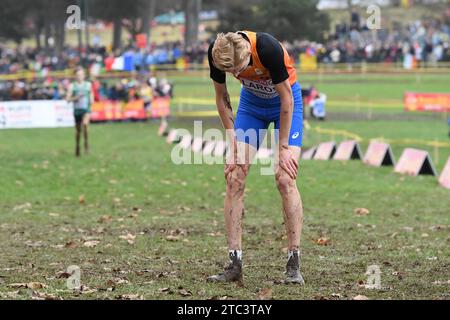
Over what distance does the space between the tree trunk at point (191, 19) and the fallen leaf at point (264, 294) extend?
211 ft

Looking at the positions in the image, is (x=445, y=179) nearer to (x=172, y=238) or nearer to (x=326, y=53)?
(x=172, y=238)

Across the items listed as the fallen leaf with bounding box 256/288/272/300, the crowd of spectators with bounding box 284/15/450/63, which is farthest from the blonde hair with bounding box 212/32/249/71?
the crowd of spectators with bounding box 284/15/450/63

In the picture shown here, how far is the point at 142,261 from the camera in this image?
31.7 feet

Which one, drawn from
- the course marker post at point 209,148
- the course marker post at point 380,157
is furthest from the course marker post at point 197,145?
the course marker post at point 380,157

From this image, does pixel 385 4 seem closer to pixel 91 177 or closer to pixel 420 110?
pixel 420 110

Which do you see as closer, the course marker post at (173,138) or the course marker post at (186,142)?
the course marker post at (186,142)

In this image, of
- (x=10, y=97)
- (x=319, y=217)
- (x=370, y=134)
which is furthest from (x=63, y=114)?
(x=319, y=217)

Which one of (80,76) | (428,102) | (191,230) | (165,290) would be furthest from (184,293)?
(428,102)

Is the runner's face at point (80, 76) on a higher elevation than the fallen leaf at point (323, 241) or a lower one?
higher

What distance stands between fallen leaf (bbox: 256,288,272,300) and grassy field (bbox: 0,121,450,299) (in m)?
0.06

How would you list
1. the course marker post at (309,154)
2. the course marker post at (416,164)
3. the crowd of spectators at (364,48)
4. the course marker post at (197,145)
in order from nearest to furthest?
1. the course marker post at (416,164)
2. the course marker post at (309,154)
3. the course marker post at (197,145)
4. the crowd of spectators at (364,48)

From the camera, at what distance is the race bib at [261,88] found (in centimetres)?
825

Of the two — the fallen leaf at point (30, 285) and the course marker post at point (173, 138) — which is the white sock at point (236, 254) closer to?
the fallen leaf at point (30, 285)

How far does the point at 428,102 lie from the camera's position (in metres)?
41.5
